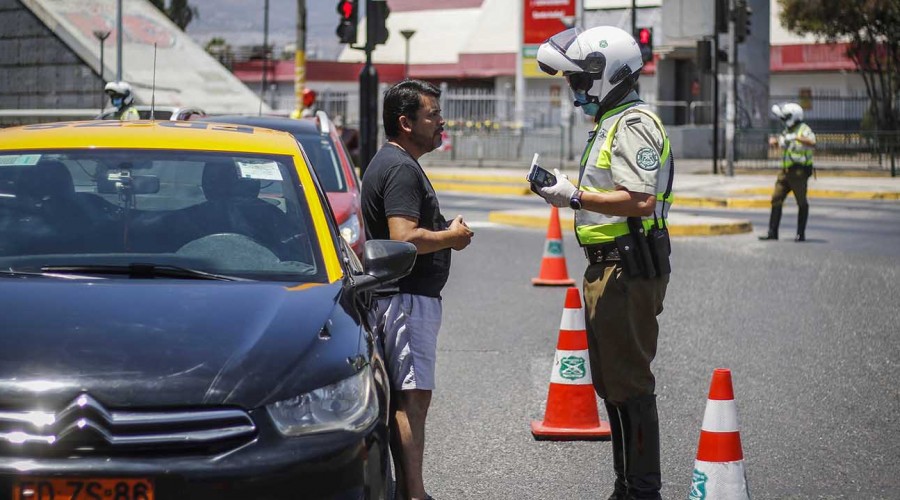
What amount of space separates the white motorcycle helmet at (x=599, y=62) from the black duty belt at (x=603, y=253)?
1.74ft

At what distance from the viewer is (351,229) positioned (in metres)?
10.3

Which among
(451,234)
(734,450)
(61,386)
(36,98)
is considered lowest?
(734,450)

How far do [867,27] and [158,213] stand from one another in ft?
143

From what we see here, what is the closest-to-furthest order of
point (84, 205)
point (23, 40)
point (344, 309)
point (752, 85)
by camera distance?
point (344, 309) → point (84, 205) → point (23, 40) → point (752, 85)

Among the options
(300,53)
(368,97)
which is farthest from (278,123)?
(300,53)

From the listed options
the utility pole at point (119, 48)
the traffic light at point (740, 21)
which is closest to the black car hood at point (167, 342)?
the traffic light at point (740, 21)

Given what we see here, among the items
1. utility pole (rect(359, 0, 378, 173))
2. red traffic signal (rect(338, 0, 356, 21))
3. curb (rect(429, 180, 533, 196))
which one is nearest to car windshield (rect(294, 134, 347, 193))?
utility pole (rect(359, 0, 378, 173))

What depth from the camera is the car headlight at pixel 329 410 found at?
3.85 meters

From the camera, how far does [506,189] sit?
28297mm

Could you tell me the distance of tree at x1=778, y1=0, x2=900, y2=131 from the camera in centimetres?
4438

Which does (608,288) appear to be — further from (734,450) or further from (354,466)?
(354,466)

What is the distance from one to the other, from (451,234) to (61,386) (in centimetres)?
202

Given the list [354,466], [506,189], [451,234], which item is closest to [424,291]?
[451,234]

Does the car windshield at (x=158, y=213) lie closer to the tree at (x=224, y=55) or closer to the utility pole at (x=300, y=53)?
the utility pole at (x=300, y=53)
